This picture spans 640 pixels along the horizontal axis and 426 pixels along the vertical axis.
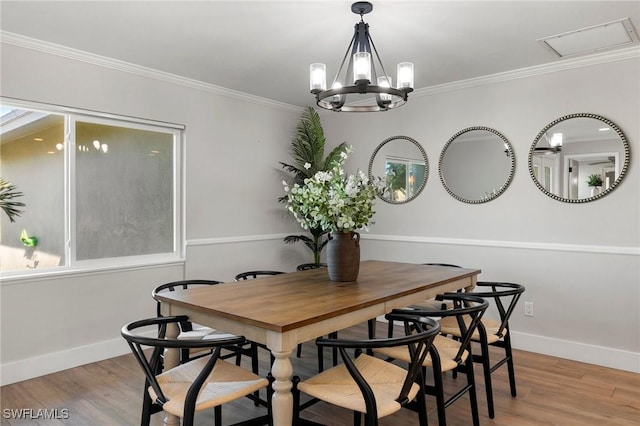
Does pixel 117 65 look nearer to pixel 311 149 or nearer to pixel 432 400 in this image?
pixel 311 149

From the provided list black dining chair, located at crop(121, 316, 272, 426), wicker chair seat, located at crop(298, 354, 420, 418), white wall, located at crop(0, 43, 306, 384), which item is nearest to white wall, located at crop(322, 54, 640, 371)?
white wall, located at crop(0, 43, 306, 384)

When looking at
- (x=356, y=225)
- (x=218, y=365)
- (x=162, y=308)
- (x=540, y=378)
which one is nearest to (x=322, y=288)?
(x=356, y=225)

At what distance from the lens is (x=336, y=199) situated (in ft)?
8.04

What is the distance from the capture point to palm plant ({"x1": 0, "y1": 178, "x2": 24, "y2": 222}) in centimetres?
307

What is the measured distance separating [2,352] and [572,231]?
14.9 feet

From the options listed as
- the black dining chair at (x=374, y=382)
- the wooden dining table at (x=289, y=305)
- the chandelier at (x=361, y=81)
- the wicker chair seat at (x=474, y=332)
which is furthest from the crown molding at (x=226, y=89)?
the black dining chair at (x=374, y=382)

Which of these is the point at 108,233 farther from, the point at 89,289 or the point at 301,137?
the point at 301,137

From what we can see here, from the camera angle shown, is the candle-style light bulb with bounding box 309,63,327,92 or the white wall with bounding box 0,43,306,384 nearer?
the candle-style light bulb with bounding box 309,63,327,92

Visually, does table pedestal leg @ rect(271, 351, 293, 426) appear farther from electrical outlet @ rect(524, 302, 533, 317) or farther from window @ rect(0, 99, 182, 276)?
electrical outlet @ rect(524, 302, 533, 317)

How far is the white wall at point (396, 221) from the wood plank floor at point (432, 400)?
248 mm

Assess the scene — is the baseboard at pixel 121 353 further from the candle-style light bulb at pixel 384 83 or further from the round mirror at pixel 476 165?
the candle-style light bulb at pixel 384 83

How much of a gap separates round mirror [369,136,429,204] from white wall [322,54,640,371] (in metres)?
0.08

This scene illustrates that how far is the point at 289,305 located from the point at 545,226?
9.06 ft

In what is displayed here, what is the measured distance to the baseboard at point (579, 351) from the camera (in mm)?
3328
